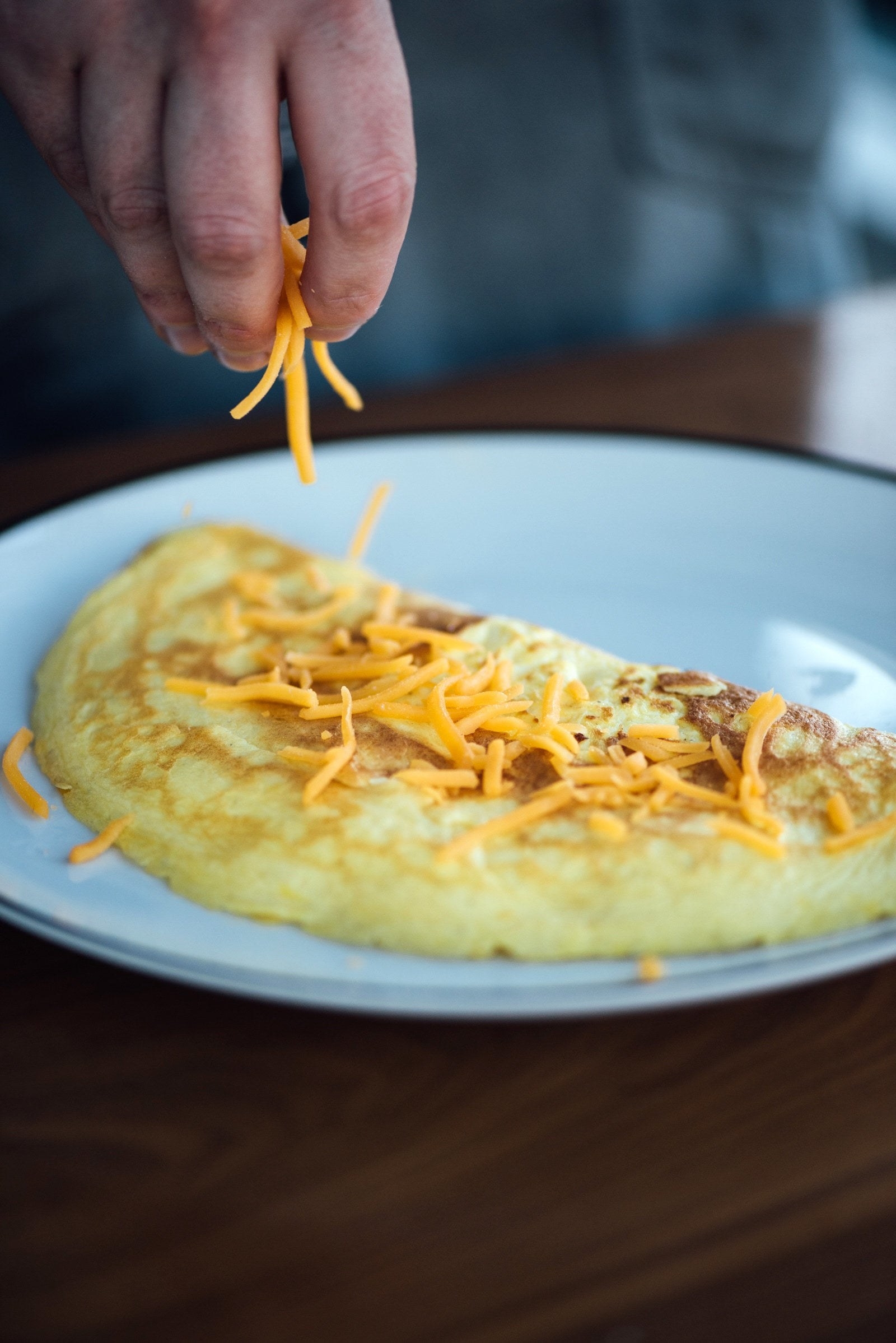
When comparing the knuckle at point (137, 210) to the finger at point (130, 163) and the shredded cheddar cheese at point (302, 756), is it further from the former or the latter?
the shredded cheddar cheese at point (302, 756)

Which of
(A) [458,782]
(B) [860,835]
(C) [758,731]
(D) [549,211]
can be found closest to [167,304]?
(A) [458,782]

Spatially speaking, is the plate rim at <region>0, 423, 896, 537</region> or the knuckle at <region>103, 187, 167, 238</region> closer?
the knuckle at <region>103, 187, 167, 238</region>

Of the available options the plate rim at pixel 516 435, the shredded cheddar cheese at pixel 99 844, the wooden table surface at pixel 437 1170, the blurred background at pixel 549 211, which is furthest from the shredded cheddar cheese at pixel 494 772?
the blurred background at pixel 549 211

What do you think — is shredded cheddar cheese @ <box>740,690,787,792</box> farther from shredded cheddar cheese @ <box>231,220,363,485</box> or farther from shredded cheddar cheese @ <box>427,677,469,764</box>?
shredded cheddar cheese @ <box>231,220,363,485</box>

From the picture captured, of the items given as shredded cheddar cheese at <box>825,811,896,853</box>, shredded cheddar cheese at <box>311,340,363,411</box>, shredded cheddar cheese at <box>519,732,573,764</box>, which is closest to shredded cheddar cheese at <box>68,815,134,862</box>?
shredded cheddar cheese at <box>519,732,573,764</box>

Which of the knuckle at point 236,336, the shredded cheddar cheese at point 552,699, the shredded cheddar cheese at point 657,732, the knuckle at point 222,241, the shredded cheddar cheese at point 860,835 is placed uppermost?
the knuckle at point 222,241

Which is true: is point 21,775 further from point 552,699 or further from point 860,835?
A: point 860,835
